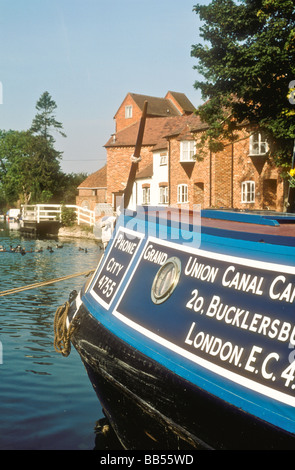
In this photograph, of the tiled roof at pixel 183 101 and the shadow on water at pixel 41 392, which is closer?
the shadow on water at pixel 41 392

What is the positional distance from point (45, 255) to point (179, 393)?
24679 millimetres

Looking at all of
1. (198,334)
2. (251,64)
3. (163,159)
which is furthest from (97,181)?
(198,334)

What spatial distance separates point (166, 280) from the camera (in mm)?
3984

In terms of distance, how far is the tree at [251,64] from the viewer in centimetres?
2241

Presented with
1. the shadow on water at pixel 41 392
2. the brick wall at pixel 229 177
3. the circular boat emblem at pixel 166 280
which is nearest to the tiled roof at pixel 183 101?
the brick wall at pixel 229 177

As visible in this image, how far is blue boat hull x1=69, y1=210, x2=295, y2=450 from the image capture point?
2895 millimetres

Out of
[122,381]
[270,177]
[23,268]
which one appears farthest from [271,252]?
[270,177]

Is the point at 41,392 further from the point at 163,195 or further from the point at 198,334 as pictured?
the point at 163,195

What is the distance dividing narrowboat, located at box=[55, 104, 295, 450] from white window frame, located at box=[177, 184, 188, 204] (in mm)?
35740

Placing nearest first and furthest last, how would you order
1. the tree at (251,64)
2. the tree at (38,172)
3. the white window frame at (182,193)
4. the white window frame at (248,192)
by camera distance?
1. the tree at (251,64)
2. the white window frame at (248,192)
3. the white window frame at (182,193)
4. the tree at (38,172)

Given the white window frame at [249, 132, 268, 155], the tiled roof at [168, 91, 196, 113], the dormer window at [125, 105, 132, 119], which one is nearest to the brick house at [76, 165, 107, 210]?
the dormer window at [125, 105, 132, 119]

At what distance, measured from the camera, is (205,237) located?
375 cm

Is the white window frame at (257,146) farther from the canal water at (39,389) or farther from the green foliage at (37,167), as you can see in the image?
the green foliage at (37,167)
